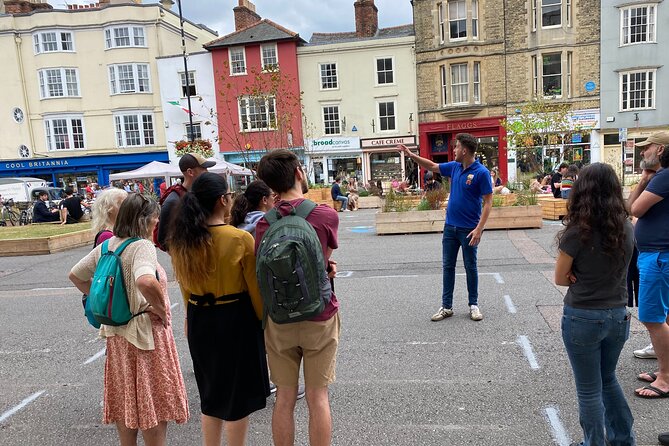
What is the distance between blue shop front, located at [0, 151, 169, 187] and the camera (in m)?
32.9

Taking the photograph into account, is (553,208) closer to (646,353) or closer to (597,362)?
(646,353)

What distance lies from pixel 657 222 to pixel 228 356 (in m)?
3.02

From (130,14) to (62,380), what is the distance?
3285cm

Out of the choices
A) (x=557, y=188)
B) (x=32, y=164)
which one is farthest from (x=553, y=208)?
(x=32, y=164)

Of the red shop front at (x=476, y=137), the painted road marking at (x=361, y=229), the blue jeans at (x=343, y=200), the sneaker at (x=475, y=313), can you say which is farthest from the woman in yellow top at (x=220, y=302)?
the red shop front at (x=476, y=137)

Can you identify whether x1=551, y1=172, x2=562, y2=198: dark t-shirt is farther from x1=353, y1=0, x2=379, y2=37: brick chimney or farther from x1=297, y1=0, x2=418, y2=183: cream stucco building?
x1=353, y1=0, x2=379, y2=37: brick chimney

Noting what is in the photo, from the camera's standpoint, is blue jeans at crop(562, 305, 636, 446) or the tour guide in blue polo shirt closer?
blue jeans at crop(562, 305, 636, 446)

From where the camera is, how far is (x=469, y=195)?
17.3ft

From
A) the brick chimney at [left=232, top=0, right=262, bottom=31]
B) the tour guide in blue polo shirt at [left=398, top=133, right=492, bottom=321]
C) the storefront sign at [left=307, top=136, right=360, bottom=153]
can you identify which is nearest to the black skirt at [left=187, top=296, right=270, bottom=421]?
the tour guide in blue polo shirt at [left=398, top=133, right=492, bottom=321]

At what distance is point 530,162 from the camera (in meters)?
26.2

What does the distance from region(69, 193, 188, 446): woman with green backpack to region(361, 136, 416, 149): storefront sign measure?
27214mm

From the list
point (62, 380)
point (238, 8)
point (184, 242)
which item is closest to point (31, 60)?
point (238, 8)

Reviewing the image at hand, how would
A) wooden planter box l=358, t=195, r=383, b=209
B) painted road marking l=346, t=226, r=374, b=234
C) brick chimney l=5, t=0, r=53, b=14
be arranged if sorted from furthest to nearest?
brick chimney l=5, t=0, r=53, b=14 < wooden planter box l=358, t=195, r=383, b=209 < painted road marking l=346, t=226, r=374, b=234

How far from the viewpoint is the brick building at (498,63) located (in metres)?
26.6
